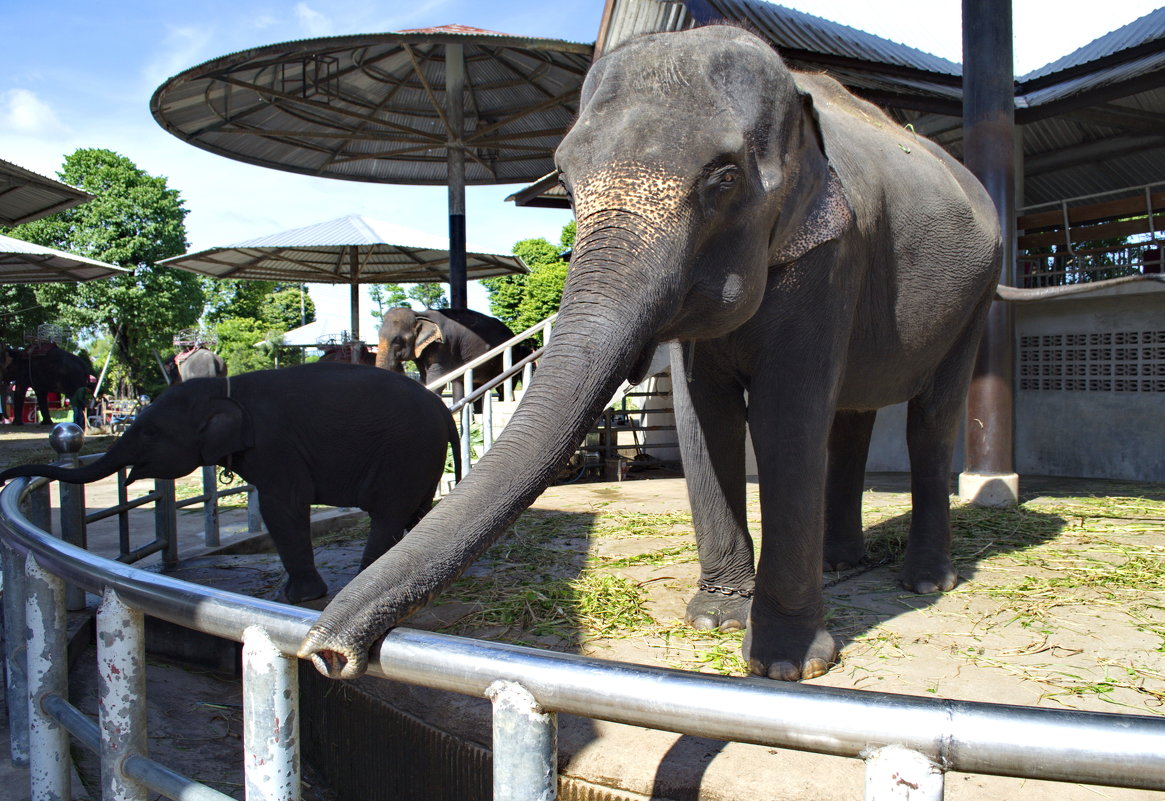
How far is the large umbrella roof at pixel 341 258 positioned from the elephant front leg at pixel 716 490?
15985 millimetres

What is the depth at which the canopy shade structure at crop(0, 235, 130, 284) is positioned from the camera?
16016 mm

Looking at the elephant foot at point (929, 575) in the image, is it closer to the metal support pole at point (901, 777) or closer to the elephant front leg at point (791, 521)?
the elephant front leg at point (791, 521)

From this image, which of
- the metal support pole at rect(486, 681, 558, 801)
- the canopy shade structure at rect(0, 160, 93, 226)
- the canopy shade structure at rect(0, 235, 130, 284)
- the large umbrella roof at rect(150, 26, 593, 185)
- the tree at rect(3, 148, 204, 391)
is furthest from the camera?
the tree at rect(3, 148, 204, 391)

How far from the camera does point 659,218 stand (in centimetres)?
238

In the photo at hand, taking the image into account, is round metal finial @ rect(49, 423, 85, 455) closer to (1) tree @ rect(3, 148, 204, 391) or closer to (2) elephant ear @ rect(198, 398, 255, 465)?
(2) elephant ear @ rect(198, 398, 255, 465)

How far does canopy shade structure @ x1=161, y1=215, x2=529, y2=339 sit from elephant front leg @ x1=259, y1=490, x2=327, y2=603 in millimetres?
14505

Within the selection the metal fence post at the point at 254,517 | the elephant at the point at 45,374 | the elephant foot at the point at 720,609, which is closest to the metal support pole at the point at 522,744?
the elephant foot at the point at 720,609

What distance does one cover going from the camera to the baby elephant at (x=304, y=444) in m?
4.71

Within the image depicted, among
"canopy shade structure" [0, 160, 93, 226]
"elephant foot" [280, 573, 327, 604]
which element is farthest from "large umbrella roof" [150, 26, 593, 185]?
"elephant foot" [280, 573, 327, 604]

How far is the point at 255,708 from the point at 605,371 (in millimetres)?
1067

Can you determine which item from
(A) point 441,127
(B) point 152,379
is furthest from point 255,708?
(B) point 152,379

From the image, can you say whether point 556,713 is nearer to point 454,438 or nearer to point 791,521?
point 791,521

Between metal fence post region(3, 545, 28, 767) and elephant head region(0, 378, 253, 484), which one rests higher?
elephant head region(0, 378, 253, 484)

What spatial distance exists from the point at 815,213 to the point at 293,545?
310cm
